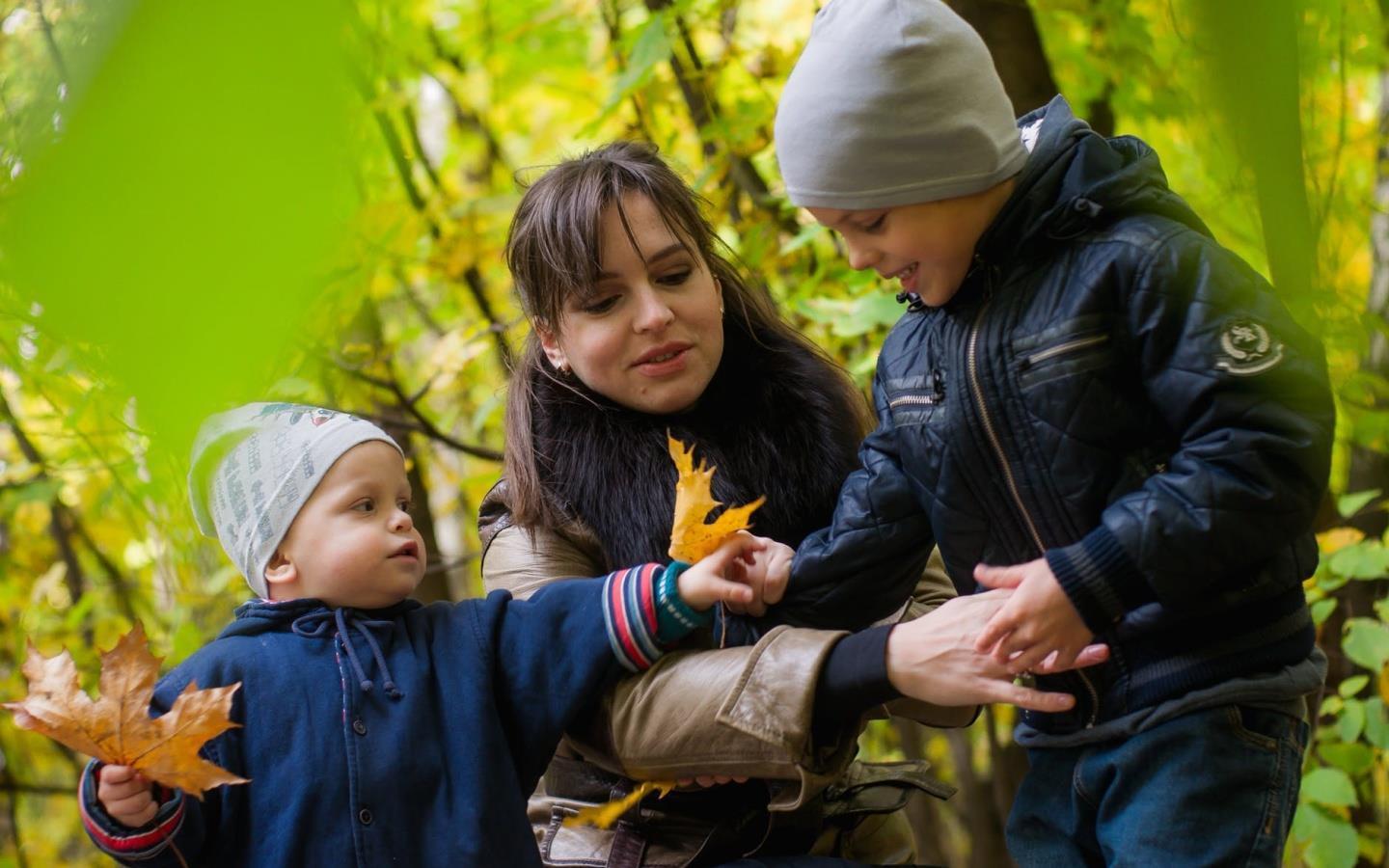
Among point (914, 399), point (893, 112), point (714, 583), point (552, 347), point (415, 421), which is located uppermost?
point (893, 112)

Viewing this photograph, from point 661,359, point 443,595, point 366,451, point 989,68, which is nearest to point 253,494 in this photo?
point 366,451

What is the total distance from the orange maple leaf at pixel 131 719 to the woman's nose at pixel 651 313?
2.55 feet

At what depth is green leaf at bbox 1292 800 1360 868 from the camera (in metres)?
2.52

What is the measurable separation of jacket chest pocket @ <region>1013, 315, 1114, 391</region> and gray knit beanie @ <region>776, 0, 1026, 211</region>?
20cm

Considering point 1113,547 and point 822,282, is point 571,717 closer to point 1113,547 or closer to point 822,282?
point 1113,547

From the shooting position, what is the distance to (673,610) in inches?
68.0

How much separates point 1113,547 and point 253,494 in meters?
1.17

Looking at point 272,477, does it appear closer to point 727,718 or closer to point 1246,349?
point 727,718

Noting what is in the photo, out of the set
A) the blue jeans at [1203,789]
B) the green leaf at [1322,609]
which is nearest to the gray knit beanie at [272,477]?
the blue jeans at [1203,789]

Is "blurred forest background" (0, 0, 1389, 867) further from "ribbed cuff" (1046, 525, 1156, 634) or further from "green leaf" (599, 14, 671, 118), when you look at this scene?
"ribbed cuff" (1046, 525, 1156, 634)

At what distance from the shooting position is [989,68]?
1547 mm

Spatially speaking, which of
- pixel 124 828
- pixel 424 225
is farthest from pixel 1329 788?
pixel 424 225

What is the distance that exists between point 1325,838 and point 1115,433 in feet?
4.95

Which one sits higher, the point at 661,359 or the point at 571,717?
the point at 661,359
